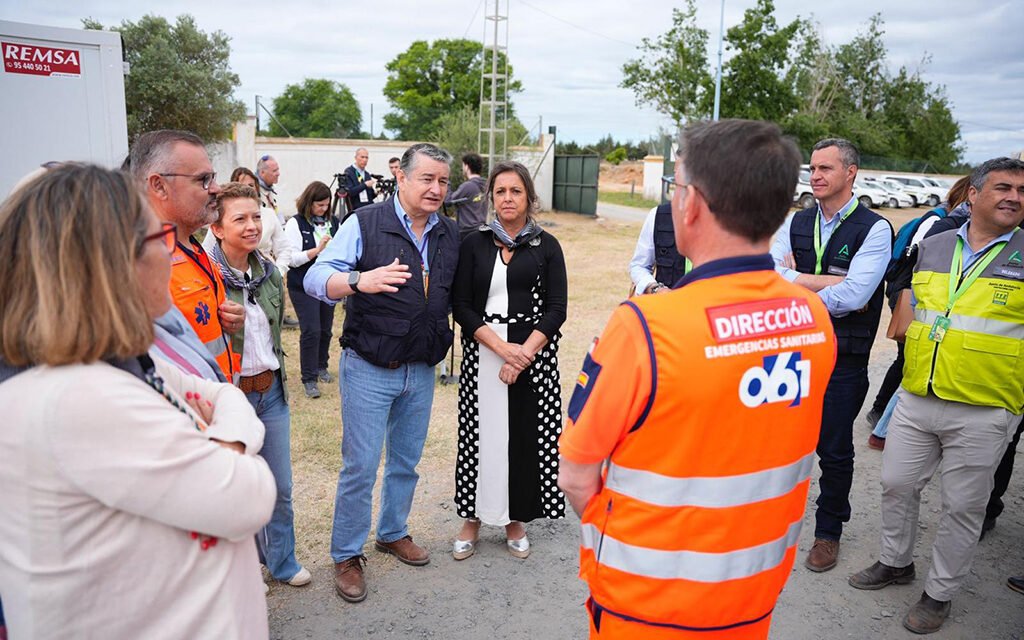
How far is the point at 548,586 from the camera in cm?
371

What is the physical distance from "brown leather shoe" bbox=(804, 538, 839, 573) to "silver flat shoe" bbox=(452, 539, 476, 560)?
1952 millimetres

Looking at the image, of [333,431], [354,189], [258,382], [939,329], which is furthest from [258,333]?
[354,189]

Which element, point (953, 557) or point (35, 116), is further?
point (35, 116)

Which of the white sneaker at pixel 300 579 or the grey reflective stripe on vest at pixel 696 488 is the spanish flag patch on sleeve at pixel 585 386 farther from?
the white sneaker at pixel 300 579

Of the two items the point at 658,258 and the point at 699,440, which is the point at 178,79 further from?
the point at 699,440

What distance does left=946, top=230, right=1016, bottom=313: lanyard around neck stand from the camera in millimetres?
3299

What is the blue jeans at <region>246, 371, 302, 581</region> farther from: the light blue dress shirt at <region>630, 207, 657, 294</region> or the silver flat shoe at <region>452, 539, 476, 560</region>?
the light blue dress shirt at <region>630, 207, 657, 294</region>

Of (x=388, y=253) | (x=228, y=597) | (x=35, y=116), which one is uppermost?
(x=35, y=116)

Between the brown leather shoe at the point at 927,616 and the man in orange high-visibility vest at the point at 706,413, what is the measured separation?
2.21 metres

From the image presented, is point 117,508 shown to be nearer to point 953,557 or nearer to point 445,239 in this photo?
point 445,239

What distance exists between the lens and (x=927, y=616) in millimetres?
3422

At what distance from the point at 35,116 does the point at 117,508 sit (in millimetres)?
4910

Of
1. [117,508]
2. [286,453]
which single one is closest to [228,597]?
[117,508]

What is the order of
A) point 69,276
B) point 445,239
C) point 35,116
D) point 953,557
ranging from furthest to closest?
point 35,116, point 445,239, point 953,557, point 69,276
